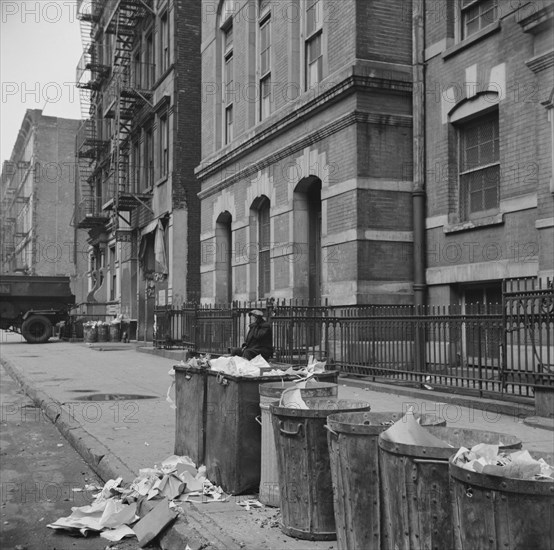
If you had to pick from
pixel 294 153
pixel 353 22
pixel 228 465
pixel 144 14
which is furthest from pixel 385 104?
pixel 144 14

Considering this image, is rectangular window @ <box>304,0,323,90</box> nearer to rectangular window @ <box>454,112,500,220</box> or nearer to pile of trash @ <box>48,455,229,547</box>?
rectangular window @ <box>454,112,500,220</box>

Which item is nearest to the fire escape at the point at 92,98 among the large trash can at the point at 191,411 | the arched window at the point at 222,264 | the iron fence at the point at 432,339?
the arched window at the point at 222,264

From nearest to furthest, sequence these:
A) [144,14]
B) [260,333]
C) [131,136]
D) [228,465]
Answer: [228,465]
[260,333]
[144,14]
[131,136]

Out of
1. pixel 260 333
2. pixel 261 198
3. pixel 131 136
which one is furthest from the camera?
pixel 131 136

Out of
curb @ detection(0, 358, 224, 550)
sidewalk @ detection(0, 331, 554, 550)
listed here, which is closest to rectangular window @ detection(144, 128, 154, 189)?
sidewalk @ detection(0, 331, 554, 550)

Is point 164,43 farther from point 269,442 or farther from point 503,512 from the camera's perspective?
point 503,512

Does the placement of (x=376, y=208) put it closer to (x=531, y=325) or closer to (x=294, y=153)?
(x=294, y=153)

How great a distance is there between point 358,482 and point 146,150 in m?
28.2

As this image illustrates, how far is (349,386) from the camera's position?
12.9 metres

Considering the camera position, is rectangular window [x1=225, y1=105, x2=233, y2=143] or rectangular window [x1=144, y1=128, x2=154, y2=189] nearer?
rectangular window [x1=225, y1=105, x2=233, y2=143]

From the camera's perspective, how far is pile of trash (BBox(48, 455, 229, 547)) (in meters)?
5.17

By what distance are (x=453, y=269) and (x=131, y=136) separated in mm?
22793

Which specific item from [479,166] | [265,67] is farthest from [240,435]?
[265,67]

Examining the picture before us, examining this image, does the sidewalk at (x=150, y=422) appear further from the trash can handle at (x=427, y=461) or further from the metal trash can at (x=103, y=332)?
the metal trash can at (x=103, y=332)
